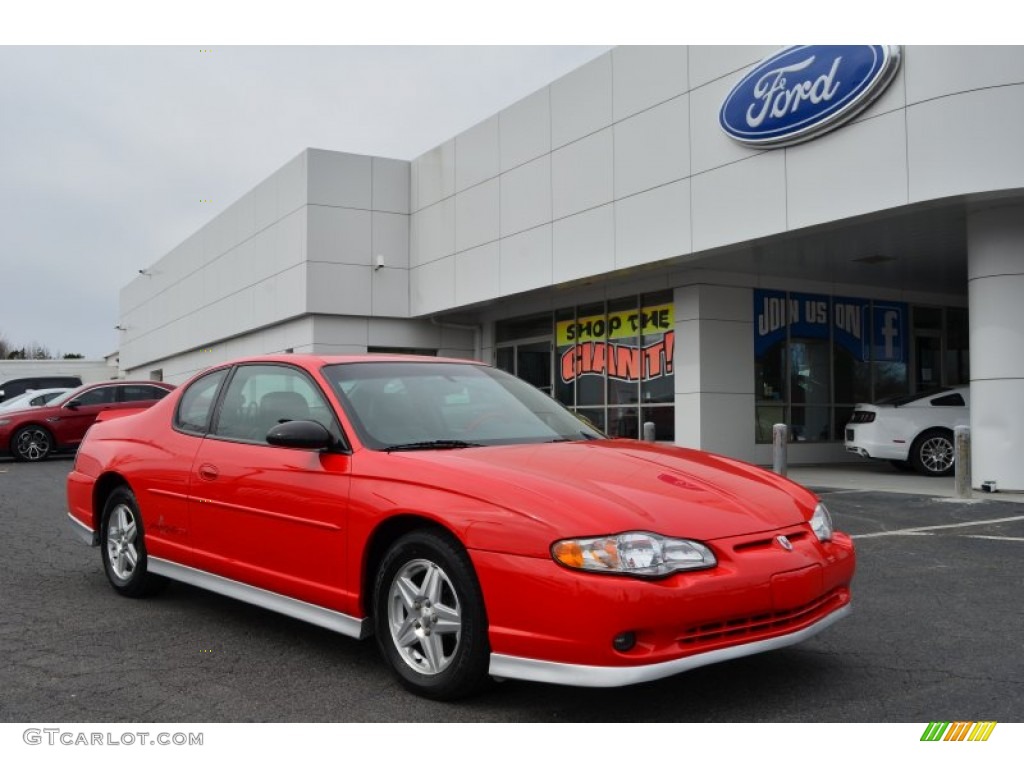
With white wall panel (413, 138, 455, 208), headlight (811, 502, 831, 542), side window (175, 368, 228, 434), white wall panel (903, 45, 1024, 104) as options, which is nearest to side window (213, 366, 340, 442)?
side window (175, 368, 228, 434)

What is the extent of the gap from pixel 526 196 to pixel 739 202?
5801 mm

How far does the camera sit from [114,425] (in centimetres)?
618

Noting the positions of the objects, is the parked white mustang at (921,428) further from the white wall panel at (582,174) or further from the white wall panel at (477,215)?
the white wall panel at (477,215)

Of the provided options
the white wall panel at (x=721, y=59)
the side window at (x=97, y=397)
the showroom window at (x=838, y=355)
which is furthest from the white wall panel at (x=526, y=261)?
the side window at (x=97, y=397)

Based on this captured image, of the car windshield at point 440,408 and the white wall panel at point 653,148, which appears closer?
the car windshield at point 440,408

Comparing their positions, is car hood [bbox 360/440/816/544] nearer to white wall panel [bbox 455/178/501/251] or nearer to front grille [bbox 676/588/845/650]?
front grille [bbox 676/588/845/650]

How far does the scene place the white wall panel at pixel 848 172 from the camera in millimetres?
11312

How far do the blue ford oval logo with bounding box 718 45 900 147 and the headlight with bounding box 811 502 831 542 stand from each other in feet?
29.5

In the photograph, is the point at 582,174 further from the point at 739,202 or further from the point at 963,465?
the point at 963,465

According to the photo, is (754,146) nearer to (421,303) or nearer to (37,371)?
(421,303)

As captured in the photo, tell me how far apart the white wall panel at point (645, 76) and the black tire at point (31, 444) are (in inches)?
500

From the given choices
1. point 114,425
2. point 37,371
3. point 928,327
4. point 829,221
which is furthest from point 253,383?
point 37,371
